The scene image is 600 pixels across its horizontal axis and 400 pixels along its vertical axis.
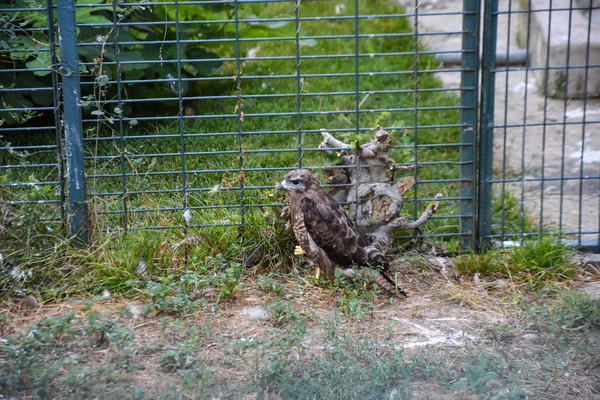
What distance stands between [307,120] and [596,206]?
2.63 meters

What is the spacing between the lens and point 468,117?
5.34m

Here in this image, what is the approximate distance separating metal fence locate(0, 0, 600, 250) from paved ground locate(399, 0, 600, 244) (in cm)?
3

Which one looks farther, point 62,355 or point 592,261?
point 592,261

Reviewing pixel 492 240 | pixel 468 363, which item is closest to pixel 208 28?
pixel 492 240

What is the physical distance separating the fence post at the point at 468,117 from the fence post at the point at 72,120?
2.56 m

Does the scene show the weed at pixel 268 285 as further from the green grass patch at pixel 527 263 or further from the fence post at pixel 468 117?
the fence post at pixel 468 117

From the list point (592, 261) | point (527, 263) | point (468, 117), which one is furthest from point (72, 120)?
point (592, 261)

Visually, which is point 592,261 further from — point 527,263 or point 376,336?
point 376,336

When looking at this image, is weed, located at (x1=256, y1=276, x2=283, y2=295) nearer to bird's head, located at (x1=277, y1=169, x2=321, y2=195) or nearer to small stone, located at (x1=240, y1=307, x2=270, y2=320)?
small stone, located at (x1=240, y1=307, x2=270, y2=320)

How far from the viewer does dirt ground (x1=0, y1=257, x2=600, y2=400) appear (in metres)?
3.78

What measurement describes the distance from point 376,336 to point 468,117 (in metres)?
1.83

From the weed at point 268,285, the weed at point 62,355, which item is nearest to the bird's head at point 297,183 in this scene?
the weed at point 268,285

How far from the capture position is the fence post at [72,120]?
4980 mm

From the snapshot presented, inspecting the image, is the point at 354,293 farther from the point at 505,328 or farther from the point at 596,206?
the point at 596,206
